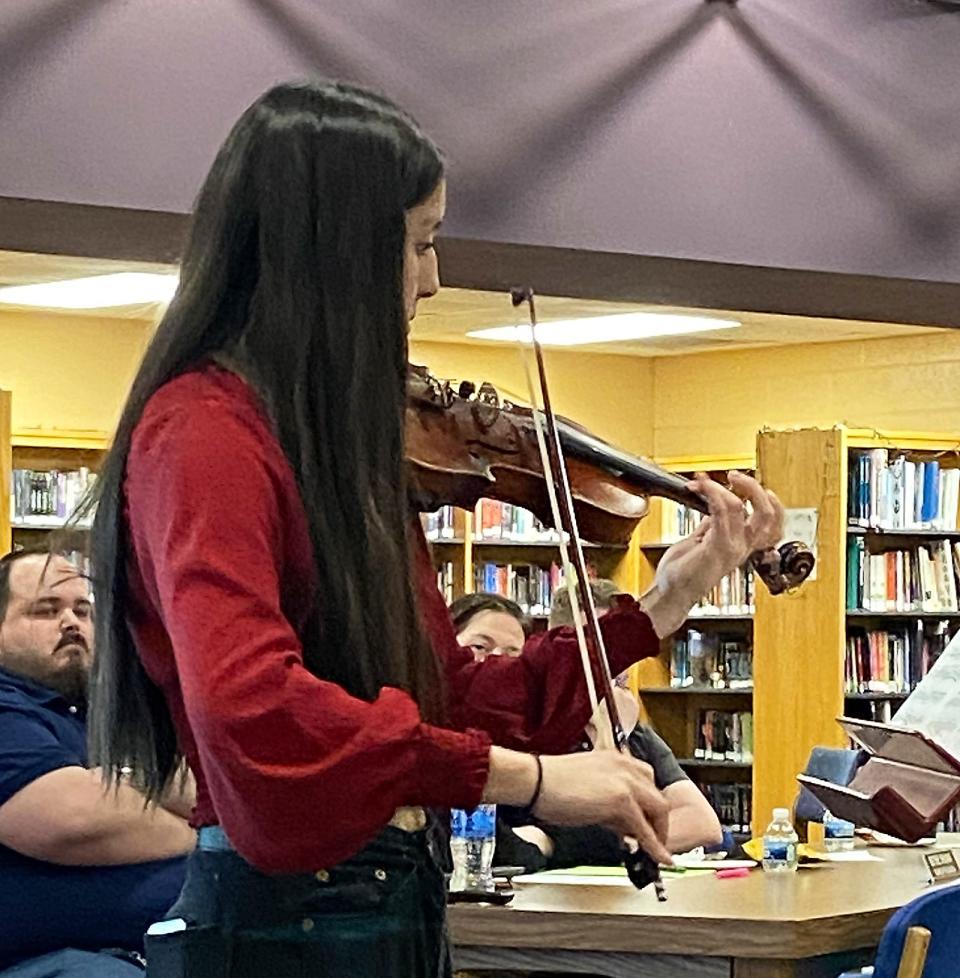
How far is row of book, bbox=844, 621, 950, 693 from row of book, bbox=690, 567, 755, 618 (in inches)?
23.4

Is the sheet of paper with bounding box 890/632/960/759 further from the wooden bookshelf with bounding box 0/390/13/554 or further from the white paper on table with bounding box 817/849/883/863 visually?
the wooden bookshelf with bounding box 0/390/13/554

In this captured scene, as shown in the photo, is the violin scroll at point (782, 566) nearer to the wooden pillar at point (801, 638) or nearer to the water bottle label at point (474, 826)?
the water bottle label at point (474, 826)

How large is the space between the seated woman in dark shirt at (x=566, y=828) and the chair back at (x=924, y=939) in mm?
928

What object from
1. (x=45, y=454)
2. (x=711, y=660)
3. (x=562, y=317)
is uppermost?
(x=562, y=317)

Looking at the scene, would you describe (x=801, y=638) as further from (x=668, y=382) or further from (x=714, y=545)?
(x=714, y=545)

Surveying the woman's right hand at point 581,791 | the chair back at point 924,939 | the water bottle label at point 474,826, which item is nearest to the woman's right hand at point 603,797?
the woman's right hand at point 581,791

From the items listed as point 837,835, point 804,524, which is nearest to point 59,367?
point 804,524

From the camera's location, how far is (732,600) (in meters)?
8.47

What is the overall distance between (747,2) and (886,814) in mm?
1523

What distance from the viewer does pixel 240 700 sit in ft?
4.49

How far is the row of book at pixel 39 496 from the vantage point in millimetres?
8039

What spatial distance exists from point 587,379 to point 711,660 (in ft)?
5.08

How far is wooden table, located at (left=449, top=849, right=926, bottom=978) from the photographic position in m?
Result: 3.02

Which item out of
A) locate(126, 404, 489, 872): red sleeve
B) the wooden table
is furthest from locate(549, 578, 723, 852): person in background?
locate(126, 404, 489, 872): red sleeve
